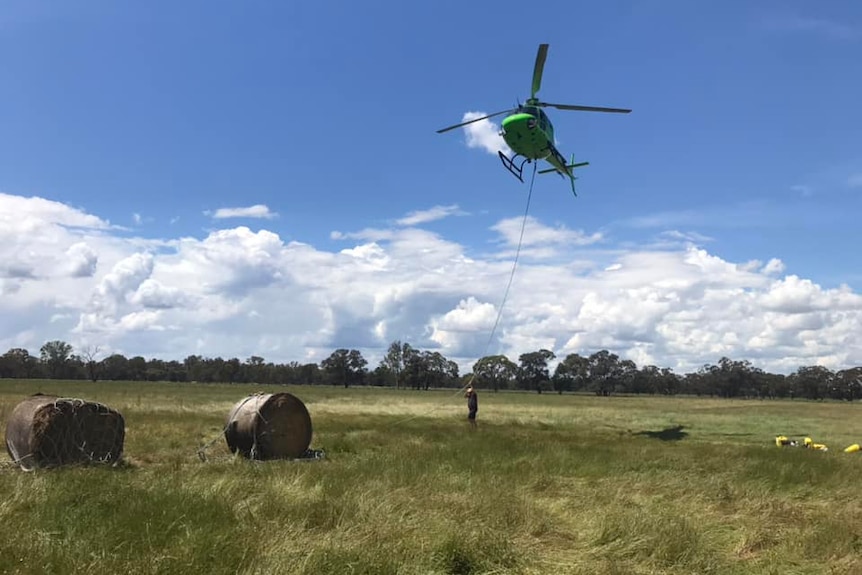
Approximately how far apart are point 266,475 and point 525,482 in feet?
16.0

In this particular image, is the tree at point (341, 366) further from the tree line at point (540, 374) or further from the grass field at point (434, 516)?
the grass field at point (434, 516)

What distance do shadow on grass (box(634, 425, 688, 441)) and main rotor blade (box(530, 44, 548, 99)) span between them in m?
14.2

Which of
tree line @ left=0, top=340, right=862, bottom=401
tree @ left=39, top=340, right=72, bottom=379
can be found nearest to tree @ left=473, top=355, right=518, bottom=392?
tree line @ left=0, top=340, right=862, bottom=401

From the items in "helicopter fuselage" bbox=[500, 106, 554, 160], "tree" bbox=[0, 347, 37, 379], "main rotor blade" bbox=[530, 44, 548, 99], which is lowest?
"tree" bbox=[0, 347, 37, 379]

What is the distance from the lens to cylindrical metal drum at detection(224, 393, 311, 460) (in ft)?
54.1

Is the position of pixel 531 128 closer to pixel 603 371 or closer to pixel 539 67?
pixel 539 67

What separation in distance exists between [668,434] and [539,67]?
16.6 m

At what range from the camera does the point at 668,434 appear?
28.7 metres

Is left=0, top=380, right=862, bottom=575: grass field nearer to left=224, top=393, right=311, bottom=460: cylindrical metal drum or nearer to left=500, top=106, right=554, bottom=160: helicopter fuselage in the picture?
left=224, top=393, right=311, bottom=460: cylindrical metal drum

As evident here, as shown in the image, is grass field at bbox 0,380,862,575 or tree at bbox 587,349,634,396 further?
tree at bbox 587,349,634,396

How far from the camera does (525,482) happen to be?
12648 mm

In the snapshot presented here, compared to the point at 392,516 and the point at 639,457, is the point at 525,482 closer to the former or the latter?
the point at 392,516

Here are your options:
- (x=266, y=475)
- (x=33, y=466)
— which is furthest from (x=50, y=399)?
(x=266, y=475)

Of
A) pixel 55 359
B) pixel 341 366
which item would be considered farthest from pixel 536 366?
pixel 55 359
